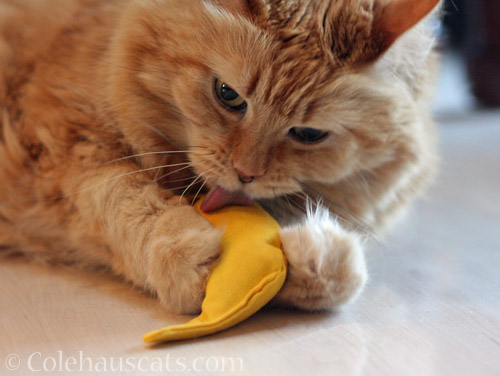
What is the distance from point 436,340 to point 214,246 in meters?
0.51

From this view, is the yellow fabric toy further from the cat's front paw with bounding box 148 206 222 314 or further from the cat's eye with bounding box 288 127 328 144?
the cat's eye with bounding box 288 127 328 144

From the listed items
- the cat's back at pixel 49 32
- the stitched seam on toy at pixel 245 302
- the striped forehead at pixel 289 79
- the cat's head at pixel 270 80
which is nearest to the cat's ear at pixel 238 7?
the cat's head at pixel 270 80

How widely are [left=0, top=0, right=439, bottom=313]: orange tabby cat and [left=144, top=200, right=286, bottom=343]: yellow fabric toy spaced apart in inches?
1.5

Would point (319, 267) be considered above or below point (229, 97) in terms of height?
below

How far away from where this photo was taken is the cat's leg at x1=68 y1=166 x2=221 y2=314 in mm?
1226

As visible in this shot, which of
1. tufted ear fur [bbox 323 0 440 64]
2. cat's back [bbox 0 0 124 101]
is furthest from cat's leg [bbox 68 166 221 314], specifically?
tufted ear fur [bbox 323 0 440 64]

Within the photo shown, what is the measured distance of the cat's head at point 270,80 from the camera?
1.28 m

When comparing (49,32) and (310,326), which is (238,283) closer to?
(310,326)

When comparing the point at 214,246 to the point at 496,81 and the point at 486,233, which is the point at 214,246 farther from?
the point at 496,81

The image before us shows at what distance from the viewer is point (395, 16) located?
→ 1300mm

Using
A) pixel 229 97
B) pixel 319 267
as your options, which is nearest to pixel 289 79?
pixel 229 97

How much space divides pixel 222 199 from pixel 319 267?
0.96 ft

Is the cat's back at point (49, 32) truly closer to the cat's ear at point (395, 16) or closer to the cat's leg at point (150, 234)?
the cat's leg at point (150, 234)

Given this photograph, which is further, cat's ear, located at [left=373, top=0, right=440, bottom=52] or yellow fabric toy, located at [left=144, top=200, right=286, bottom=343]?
cat's ear, located at [left=373, top=0, right=440, bottom=52]
